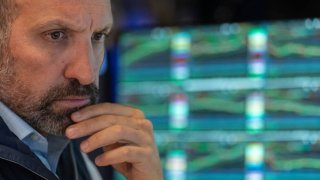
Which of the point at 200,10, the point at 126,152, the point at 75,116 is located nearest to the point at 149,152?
the point at 126,152

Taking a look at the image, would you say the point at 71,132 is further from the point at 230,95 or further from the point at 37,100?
the point at 230,95

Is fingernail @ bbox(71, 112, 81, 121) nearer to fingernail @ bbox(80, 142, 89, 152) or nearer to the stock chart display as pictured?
fingernail @ bbox(80, 142, 89, 152)

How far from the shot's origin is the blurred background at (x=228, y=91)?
1487 millimetres

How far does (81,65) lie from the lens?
1.00 m

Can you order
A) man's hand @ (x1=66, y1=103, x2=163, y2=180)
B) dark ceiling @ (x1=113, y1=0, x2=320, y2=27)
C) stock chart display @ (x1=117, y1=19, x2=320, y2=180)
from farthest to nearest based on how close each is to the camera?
dark ceiling @ (x1=113, y1=0, x2=320, y2=27) → stock chart display @ (x1=117, y1=19, x2=320, y2=180) → man's hand @ (x1=66, y1=103, x2=163, y2=180)

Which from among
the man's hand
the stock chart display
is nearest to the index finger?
the man's hand

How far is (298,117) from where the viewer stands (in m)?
1.49

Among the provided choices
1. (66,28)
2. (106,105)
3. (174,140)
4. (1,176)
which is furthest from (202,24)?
(1,176)

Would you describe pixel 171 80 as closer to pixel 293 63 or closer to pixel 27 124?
pixel 293 63

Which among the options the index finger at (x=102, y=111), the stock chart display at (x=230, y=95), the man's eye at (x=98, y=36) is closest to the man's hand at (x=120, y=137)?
the index finger at (x=102, y=111)

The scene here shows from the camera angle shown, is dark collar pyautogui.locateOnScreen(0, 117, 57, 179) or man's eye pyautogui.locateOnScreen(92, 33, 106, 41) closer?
dark collar pyautogui.locateOnScreen(0, 117, 57, 179)

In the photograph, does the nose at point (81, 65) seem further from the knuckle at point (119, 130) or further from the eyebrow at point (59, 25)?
the knuckle at point (119, 130)

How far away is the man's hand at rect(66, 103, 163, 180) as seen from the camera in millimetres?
1080

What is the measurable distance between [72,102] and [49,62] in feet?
0.29
